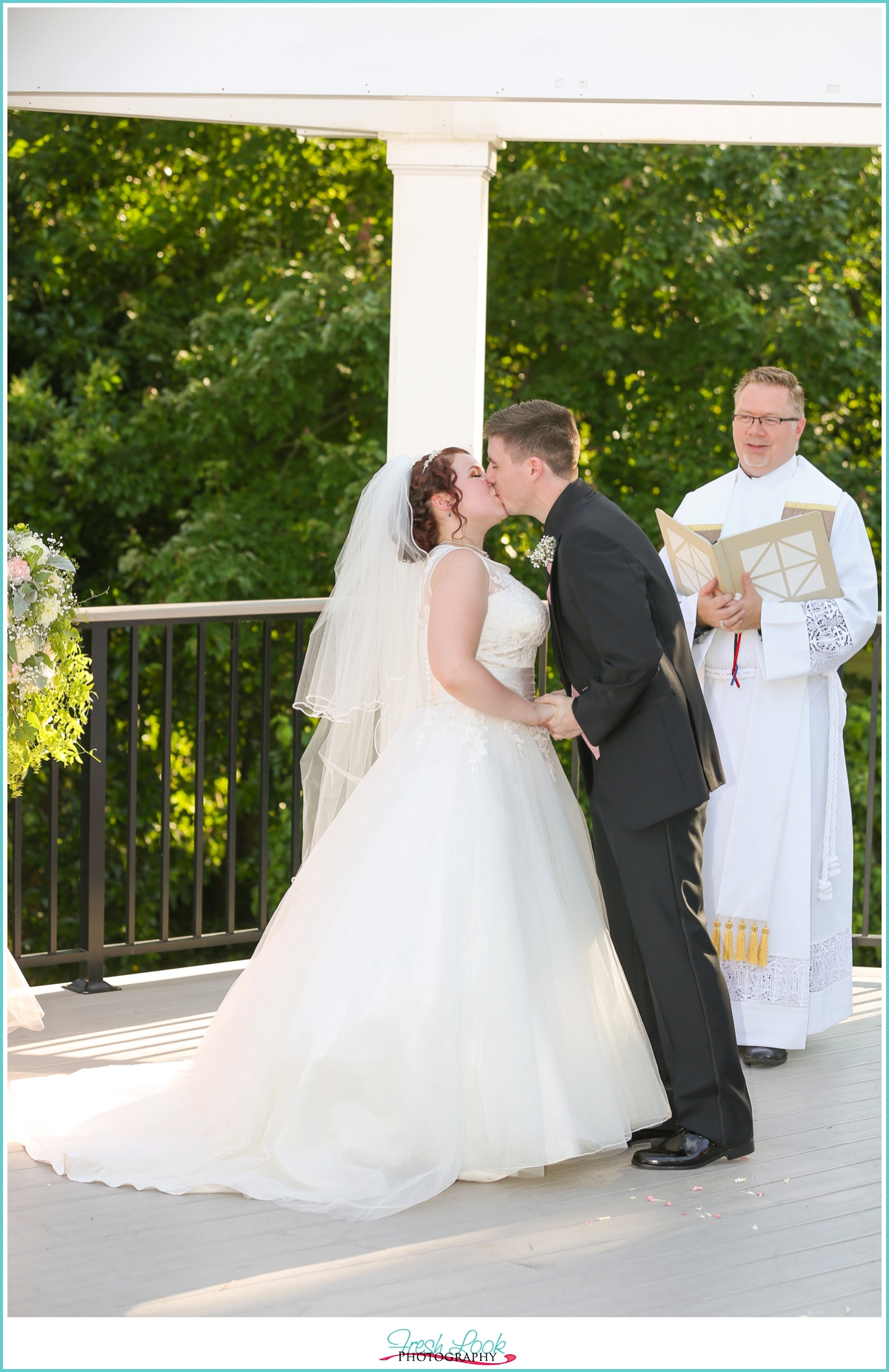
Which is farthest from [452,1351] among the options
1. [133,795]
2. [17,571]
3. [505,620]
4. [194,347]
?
[194,347]

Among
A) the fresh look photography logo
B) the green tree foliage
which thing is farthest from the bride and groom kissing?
the green tree foliage

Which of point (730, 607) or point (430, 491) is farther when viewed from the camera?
point (730, 607)

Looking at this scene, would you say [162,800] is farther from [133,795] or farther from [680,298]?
[680,298]

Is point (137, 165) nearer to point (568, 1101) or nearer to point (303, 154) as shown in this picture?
point (303, 154)

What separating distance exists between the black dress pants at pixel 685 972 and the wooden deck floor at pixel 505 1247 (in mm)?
174

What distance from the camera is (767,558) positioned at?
3.86 metres

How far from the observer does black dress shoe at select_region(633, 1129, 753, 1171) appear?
3.27 metres

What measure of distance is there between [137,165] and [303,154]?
1.25m

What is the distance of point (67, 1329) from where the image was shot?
8.31 feet

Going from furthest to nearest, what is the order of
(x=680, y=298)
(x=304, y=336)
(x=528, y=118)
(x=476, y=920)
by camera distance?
(x=680, y=298), (x=304, y=336), (x=528, y=118), (x=476, y=920)

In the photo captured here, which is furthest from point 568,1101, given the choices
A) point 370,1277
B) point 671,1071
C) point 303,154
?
point 303,154

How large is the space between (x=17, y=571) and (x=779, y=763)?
7.10ft

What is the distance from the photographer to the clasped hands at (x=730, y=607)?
3932 mm

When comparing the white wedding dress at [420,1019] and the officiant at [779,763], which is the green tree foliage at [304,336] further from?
the white wedding dress at [420,1019]
